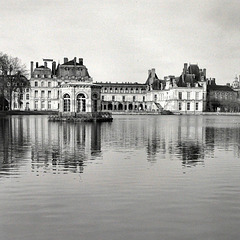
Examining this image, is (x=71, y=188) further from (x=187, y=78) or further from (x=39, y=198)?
(x=187, y=78)

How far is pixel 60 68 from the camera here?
97188 mm

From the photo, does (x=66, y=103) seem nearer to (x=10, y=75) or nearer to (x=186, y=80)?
(x=10, y=75)

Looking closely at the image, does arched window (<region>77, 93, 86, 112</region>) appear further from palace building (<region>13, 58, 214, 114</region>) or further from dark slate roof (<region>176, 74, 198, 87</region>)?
dark slate roof (<region>176, 74, 198, 87</region>)

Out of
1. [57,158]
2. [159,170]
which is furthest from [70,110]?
[159,170]

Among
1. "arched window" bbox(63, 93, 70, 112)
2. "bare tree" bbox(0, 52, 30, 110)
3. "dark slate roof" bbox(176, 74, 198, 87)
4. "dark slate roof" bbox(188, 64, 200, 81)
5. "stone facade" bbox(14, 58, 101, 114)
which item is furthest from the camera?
"dark slate roof" bbox(188, 64, 200, 81)

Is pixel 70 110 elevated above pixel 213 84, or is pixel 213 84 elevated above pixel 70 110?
pixel 213 84

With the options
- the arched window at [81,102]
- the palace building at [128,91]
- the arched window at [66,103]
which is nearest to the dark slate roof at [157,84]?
the palace building at [128,91]

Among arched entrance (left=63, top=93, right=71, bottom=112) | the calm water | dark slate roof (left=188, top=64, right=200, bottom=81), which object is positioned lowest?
Result: the calm water

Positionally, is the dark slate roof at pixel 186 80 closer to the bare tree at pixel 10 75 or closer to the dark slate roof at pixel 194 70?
the dark slate roof at pixel 194 70

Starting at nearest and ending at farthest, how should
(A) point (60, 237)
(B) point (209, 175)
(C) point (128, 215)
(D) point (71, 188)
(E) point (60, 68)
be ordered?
1. (A) point (60, 237)
2. (C) point (128, 215)
3. (D) point (71, 188)
4. (B) point (209, 175)
5. (E) point (60, 68)

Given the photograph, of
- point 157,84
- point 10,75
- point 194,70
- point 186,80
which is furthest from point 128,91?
point 10,75

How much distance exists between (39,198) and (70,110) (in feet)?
121

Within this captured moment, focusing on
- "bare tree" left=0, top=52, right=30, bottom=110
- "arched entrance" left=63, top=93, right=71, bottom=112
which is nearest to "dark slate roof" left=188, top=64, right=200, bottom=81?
"bare tree" left=0, top=52, right=30, bottom=110

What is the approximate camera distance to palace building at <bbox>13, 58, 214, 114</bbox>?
320 feet
